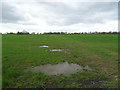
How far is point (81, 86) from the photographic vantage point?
588cm

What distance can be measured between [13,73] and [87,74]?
4.21 metres

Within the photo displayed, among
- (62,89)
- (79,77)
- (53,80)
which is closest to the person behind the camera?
(62,89)

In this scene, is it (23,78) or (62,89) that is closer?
(62,89)

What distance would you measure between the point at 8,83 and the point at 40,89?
5.38 feet

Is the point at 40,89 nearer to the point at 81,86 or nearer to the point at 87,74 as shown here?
the point at 81,86

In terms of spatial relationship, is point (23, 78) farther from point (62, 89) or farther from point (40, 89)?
point (62, 89)

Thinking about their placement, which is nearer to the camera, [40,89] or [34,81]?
[40,89]

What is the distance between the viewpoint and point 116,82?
630 cm

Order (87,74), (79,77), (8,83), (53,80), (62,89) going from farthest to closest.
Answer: (87,74) < (79,77) < (53,80) < (8,83) < (62,89)

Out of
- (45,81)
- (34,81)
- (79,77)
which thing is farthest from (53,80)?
(79,77)

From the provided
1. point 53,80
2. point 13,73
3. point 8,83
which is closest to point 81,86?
point 53,80

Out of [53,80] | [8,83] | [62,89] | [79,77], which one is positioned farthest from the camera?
[79,77]

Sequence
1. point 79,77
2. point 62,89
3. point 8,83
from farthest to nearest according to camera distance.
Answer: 1. point 79,77
2. point 8,83
3. point 62,89

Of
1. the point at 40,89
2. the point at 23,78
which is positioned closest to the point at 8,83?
the point at 23,78
